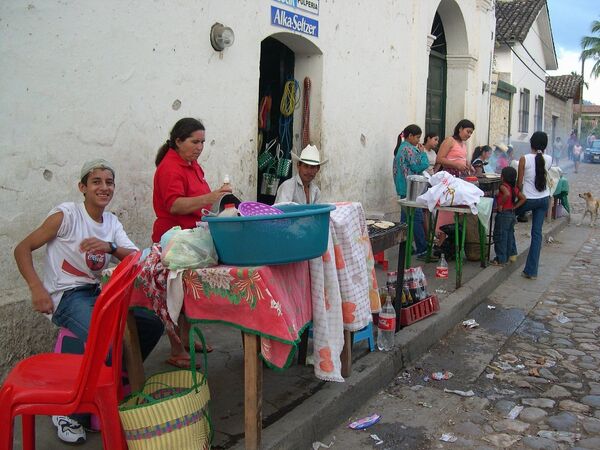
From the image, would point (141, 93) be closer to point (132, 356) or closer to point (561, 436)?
point (132, 356)

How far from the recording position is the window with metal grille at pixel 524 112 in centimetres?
2124

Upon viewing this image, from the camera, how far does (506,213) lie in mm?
7926

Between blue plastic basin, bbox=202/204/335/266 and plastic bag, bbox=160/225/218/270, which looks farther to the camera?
plastic bag, bbox=160/225/218/270

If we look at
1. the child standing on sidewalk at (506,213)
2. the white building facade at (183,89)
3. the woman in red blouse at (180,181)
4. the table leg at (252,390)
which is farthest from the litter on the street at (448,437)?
the child standing on sidewalk at (506,213)

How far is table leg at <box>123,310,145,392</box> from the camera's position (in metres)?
3.26

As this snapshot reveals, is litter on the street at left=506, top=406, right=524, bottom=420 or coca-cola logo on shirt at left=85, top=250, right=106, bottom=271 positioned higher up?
coca-cola logo on shirt at left=85, top=250, right=106, bottom=271

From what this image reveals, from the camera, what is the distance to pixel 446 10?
12.0 metres

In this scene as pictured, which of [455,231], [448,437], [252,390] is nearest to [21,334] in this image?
[252,390]

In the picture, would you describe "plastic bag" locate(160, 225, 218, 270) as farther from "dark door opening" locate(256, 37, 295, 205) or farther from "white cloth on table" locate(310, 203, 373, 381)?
"dark door opening" locate(256, 37, 295, 205)

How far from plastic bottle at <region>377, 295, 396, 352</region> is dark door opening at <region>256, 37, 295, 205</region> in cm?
324

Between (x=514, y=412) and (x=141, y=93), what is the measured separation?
12.1 ft

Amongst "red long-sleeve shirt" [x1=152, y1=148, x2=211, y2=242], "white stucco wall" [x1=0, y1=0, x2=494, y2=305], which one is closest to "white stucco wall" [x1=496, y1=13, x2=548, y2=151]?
"white stucco wall" [x1=0, y1=0, x2=494, y2=305]

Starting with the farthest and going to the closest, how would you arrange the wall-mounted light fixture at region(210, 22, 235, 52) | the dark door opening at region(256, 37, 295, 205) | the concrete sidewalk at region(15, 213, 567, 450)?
the dark door opening at region(256, 37, 295, 205) → the wall-mounted light fixture at region(210, 22, 235, 52) → the concrete sidewalk at region(15, 213, 567, 450)

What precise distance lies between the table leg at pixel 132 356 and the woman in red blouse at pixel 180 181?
2.25ft
